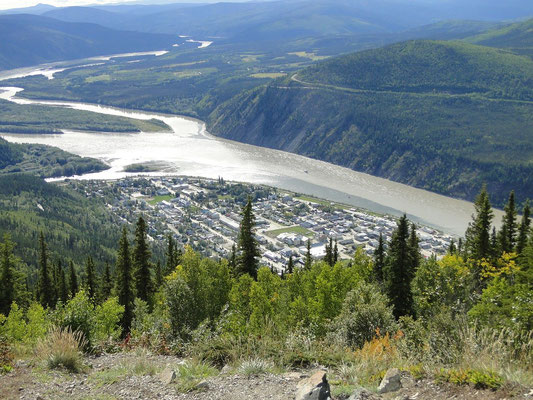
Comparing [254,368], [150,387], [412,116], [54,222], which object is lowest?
[54,222]

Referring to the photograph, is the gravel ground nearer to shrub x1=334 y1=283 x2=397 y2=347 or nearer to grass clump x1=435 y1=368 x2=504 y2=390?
grass clump x1=435 y1=368 x2=504 y2=390

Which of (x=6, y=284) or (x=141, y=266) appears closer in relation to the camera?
(x=6, y=284)

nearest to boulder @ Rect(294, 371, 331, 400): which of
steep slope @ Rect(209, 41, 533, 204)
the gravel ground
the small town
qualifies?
the gravel ground

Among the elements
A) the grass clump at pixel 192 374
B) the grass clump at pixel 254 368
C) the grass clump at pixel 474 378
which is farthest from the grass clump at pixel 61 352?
the grass clump at pixel 474 378

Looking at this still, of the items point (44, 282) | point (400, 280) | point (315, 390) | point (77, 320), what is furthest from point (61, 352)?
point (44, 282)

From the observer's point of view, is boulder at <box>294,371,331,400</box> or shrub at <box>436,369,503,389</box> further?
boulder at <box>294,371,331,400</box>

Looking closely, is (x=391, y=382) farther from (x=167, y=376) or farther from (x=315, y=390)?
(x=167, y=376)

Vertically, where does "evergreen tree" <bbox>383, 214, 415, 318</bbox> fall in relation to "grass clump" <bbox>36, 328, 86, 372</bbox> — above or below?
below
